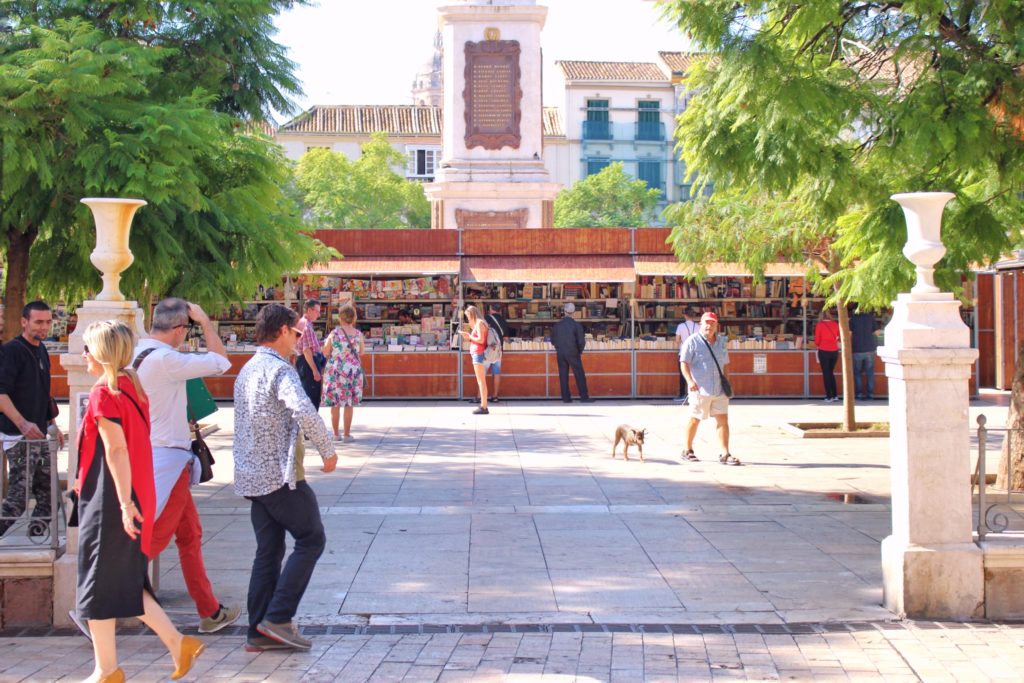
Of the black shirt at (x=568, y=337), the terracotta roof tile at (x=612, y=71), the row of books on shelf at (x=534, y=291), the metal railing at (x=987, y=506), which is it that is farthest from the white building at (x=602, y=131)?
the metal railing at (x=987, y=506)

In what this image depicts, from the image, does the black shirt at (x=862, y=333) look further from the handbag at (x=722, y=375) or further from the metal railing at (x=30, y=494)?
the metal railing at (x=30, y=494)

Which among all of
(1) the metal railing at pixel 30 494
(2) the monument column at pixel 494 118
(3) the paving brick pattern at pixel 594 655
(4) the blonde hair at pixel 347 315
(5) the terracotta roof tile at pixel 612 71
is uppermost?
(5) the terracotta roof tile at pixel 612 71

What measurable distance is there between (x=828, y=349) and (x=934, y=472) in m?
14.1

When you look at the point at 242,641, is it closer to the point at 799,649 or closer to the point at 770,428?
the point at 799,649

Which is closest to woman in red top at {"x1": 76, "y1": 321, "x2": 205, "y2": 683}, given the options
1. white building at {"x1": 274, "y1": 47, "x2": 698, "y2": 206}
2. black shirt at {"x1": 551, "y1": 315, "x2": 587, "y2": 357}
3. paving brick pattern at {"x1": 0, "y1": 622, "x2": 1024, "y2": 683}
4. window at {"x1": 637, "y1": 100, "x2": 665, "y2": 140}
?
paving brick pattern at {"x1": 0, "y1": 622, "x2": 1024, "y2": 683}

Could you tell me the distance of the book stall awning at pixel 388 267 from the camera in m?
21.2

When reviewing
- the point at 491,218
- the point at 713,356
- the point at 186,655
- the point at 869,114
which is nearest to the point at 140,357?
the point at 186,655

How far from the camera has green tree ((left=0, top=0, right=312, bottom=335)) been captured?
387 inches

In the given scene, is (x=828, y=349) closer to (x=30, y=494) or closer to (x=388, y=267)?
(x=388, y=267)

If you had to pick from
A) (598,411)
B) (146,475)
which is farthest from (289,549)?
(598,411)

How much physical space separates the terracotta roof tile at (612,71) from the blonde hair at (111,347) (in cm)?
6574

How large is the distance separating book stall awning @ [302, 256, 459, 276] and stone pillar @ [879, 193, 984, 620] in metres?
15.0

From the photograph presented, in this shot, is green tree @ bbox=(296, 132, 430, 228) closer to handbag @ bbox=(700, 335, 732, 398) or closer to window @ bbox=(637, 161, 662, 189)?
window @ bbox=(637, 161, 662, 189)

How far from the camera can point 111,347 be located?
5203mm
